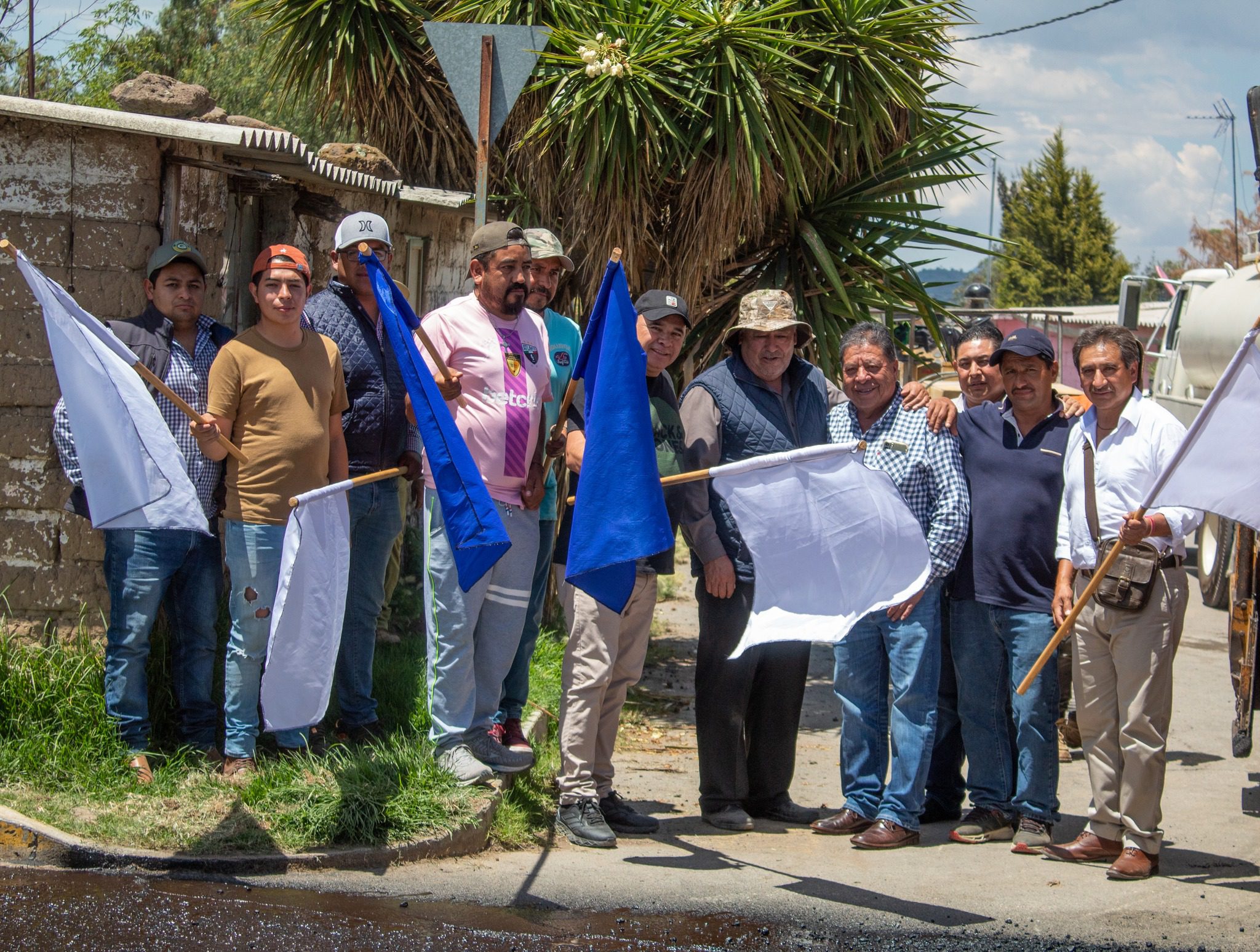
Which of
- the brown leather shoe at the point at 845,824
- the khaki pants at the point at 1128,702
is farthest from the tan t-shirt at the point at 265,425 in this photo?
the khaki pants at the point at 1128,702

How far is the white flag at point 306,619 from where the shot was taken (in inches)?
184

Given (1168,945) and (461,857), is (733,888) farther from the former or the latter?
(1168,945)

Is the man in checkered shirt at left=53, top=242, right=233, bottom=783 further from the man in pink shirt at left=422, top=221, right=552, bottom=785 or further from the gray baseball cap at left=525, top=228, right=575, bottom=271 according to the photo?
the gray baseball cap at left=525, top=228, right=575, bottom=271

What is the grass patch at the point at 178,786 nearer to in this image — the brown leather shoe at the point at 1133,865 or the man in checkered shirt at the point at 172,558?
the man in checkered shirt at the point at 172,558

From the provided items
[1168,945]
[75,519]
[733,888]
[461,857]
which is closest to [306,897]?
[461,857]

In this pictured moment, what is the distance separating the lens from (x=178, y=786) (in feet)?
16.2

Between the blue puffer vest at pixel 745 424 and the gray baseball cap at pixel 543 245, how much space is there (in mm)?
835

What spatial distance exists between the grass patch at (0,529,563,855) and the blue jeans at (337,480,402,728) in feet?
0.79

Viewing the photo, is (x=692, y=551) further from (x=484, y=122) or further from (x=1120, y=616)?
(x=484, y=122)

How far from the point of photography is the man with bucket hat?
17.9 ft

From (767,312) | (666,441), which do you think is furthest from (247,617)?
(767,312)

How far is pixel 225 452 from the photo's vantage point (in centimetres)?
494

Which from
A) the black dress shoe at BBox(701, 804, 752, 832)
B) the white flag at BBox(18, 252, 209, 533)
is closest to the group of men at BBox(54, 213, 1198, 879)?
the black dress shoe at BBox(701, 804, 752, 832)

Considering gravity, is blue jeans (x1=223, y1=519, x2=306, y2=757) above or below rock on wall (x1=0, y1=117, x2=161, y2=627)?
below
